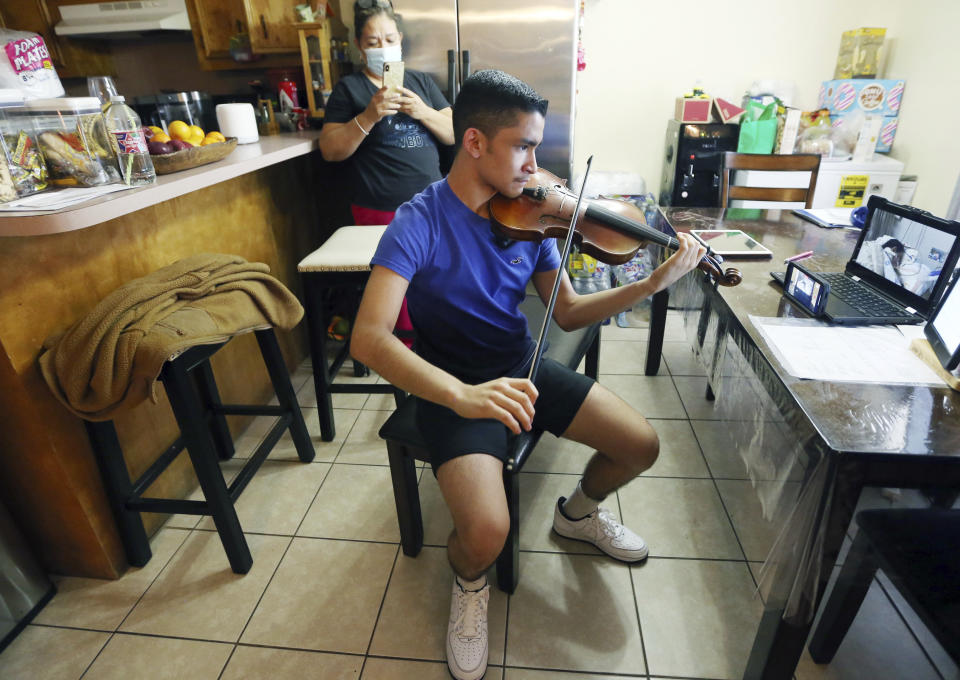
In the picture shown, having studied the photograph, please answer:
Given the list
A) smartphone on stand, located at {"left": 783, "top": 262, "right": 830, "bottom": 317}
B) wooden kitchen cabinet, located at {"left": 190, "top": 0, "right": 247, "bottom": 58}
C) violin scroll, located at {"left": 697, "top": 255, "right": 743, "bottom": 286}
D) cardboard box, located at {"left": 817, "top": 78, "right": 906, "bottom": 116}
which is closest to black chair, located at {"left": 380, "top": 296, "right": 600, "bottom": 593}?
violin scroll, located at {"left": 697, "top": 255, "right": 743, "bottom": 286}

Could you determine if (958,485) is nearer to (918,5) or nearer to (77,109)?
(77,109)

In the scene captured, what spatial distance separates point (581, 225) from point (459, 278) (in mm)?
339

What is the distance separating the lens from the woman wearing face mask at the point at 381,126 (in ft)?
6.33

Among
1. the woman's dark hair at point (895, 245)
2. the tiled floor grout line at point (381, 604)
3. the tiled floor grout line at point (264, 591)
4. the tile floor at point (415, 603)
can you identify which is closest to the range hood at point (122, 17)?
the tile floor at point (415, 603)

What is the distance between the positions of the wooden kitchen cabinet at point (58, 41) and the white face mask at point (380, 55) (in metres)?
2.15

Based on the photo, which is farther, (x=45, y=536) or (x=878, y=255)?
(x=45, y=536)

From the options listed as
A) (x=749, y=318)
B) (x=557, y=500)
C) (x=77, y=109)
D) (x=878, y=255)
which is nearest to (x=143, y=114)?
(x=77, y=109)

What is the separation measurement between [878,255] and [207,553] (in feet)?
6.22

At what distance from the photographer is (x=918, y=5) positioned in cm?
281

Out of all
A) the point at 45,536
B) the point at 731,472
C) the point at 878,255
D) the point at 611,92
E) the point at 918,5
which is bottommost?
the point at 731,472

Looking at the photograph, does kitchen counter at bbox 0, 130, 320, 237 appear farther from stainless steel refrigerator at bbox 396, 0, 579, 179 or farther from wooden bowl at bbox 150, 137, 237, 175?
stainless steel refrigerator at bbox 396, 0, 579, 179

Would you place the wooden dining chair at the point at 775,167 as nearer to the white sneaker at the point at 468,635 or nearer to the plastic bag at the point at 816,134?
the plastic bag at the point at 816,134

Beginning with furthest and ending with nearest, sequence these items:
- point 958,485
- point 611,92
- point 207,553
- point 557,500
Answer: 1. point 611,92
2. point 557,500
3. point 207,553
4. point 958,485

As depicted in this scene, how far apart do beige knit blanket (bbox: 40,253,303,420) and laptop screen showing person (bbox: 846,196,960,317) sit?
1540 mm
